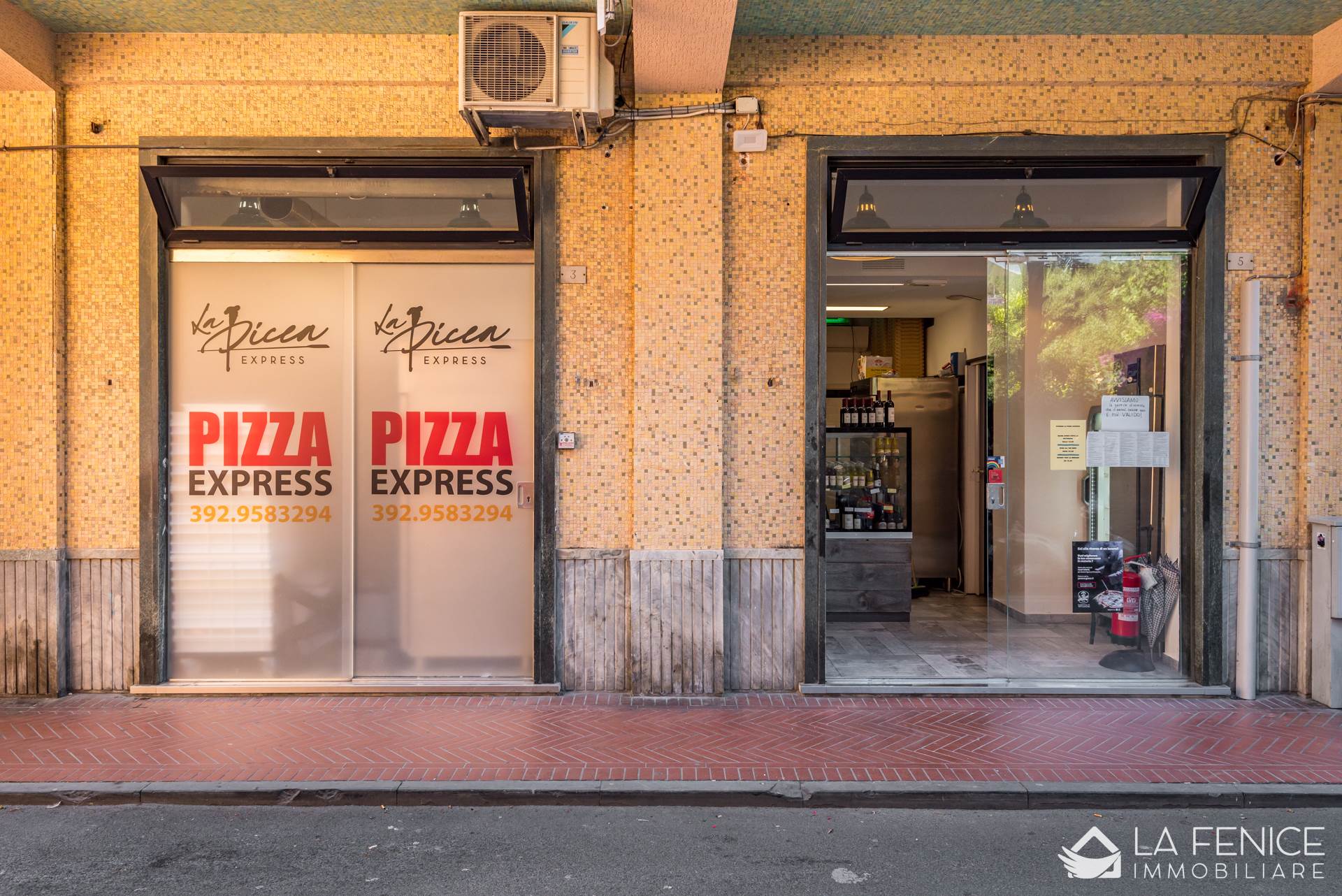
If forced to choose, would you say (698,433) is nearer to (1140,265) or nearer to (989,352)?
(989,352)

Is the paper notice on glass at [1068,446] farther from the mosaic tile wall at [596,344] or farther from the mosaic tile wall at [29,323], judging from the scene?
the mosaic tile wall at [29,323]

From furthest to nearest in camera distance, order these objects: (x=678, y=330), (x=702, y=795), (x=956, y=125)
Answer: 1. (x=956, y=125)
2. (x=678, y=330)
3. (x=702, y=795)

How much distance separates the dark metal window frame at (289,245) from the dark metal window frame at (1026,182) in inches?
91.0

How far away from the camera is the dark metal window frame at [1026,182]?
6.41m

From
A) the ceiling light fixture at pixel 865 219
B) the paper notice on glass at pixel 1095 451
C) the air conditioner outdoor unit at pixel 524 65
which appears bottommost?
the paper notice on glass at pixel 1095 451

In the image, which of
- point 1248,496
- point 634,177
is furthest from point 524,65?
point 1248,496

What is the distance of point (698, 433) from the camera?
251 inches

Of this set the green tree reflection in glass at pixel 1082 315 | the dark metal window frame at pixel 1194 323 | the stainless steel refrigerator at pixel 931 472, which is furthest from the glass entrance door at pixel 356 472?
the stainless steel refrigerator at pixel 931 472

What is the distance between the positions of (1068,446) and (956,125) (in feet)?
8.95

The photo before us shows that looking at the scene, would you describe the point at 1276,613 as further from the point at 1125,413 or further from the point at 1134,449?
the point at 1125,413

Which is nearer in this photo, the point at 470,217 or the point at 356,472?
the point at 470,217

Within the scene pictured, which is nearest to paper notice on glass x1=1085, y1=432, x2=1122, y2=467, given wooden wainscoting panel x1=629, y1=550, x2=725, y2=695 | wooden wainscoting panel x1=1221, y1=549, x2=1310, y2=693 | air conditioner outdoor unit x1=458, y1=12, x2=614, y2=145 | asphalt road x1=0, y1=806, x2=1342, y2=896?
wooden wainscoting panel x1=1221, y1=549, x2=1310, y2=693

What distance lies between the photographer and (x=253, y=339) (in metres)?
6.64

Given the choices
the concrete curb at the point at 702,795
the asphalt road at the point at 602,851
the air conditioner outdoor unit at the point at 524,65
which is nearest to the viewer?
the asphalt road at the point at 602,851
